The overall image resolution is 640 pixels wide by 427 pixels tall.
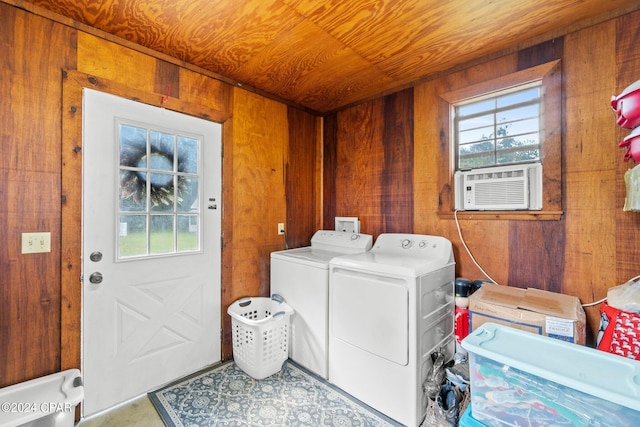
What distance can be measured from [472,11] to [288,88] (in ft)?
4.77

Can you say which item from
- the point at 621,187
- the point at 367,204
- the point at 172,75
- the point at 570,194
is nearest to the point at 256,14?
the point at 172,75

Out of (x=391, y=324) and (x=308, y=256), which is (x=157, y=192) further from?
(x=391, y=324)

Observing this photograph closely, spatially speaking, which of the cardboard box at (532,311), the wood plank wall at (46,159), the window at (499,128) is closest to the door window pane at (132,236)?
the wood plank wall at (46,159)

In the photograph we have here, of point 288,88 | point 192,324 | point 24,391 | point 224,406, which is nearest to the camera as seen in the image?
point 24,391

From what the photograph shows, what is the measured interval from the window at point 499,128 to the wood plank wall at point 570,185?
14 cm

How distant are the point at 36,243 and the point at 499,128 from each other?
290 centimetres

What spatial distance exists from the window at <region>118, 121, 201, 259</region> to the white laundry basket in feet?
2.13

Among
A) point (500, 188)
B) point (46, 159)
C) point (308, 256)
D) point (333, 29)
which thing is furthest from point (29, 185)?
point (500, 188)

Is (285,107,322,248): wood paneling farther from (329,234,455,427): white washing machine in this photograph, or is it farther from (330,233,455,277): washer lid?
(329,234,455,427): white washing machine

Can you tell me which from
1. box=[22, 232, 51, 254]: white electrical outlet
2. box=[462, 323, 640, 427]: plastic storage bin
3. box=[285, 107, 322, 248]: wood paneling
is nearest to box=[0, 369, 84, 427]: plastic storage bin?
box=[22, 232, 51, 254]: white electrical outlet

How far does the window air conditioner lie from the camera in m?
1.77

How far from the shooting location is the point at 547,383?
0.98m

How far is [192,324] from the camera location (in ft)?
6.90

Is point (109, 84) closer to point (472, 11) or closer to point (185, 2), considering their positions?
point (185, 2)
